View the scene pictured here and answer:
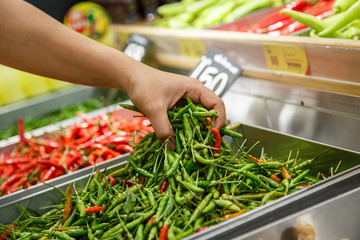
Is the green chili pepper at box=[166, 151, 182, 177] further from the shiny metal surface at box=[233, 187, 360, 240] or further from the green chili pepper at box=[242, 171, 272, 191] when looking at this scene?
the shiny metal surface at box=[233, 187, 360, 240]

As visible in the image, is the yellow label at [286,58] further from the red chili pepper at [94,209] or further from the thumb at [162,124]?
the red chili pepper at [94,209]

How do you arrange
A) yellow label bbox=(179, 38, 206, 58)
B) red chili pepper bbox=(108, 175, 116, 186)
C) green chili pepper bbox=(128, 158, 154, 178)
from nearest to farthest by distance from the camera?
green chili pepper bbox=(128, 158, 154, 178)
red chili pepper bbox=(108, 175, 116, 186)
yellow label bbox=(179, 38, 206, 58)

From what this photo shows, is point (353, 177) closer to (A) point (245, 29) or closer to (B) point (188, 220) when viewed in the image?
(B) point (188, 220)

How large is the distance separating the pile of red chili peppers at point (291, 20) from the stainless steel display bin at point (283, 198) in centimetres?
114

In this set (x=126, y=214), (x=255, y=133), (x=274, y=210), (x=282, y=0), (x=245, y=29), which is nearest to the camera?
(x=274, y=210)

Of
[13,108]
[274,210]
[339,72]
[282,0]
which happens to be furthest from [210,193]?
[13,108]

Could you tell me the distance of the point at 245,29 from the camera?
3.59 m

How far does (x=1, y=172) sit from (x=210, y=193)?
2.08 metres

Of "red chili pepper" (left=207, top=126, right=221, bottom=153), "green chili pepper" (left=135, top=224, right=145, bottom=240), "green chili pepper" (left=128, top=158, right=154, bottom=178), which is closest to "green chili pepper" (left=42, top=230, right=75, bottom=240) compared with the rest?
"green chili pepper" (left=135, top=224, right=145, bottom=240)

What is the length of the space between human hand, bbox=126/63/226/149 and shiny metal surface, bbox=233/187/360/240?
2.02ft

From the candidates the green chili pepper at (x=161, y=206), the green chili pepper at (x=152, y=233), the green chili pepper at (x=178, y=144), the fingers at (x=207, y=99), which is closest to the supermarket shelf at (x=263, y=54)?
the fingers at (x=207, y=99)

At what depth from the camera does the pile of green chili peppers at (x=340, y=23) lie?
257 cm

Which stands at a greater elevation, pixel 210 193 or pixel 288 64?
pixel 288 64

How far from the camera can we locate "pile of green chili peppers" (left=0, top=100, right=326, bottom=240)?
5.57 feet
